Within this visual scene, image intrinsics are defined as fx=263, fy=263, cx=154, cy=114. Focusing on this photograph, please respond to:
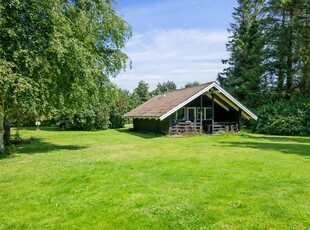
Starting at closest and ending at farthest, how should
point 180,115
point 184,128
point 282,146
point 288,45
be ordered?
point 282,146
point 184,128
point 180,115
point 288,45

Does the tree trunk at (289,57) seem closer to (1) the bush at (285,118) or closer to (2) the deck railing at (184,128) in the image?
(1) the bush at (285,118)

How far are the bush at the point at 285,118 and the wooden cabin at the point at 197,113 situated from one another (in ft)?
6.97

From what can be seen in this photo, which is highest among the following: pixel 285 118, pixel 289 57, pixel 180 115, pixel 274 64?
pixel 289 57

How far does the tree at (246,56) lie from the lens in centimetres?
3122

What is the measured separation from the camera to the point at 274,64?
29328 mm

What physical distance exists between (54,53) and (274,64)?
25.6 m

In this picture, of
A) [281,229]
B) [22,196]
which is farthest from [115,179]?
[281,229]

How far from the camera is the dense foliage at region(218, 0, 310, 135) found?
25109 millimetres

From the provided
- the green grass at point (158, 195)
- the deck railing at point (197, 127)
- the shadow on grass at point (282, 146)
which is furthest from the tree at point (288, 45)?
the green grass at point (158, 195)

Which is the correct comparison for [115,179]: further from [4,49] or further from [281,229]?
[4,49]

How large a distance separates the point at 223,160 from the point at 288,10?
26.2 m

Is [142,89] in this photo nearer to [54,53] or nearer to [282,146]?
[282,146]

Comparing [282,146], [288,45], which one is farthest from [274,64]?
[282,146]

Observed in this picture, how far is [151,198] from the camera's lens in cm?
568
